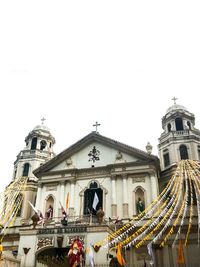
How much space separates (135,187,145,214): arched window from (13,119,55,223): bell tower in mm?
13004

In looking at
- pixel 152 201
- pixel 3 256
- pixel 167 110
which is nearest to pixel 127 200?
pixel 152 201

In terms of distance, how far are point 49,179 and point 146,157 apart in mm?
10604

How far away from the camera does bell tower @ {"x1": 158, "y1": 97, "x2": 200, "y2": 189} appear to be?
32406mm

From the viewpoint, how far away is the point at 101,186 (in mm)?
30109

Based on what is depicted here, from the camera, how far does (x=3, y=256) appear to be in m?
19.8

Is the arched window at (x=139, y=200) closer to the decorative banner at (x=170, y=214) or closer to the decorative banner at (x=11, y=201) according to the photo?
Result: the decorative banner at (x=170, y=214)

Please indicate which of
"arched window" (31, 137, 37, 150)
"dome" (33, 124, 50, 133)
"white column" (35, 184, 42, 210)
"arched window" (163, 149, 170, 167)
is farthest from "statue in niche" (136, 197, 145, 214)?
"dome" (33, 124, 50, 133)

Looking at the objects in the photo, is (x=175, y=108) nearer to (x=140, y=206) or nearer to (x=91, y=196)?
(x=140, y=206)

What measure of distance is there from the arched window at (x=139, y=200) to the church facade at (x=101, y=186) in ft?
0.30

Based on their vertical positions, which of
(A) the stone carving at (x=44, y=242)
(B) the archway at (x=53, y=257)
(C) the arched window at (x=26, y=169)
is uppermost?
(C) the arched window at (x=26, y=169)

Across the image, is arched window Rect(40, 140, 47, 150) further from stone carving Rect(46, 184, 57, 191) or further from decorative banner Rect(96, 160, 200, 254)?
decorative banner Rect(96, 160, 200, 254)

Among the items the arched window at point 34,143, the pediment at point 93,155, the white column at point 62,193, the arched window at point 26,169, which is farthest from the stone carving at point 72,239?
the arched window at point 34,143

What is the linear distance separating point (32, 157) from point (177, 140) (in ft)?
59.7

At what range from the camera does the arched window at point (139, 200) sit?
91.8ft
